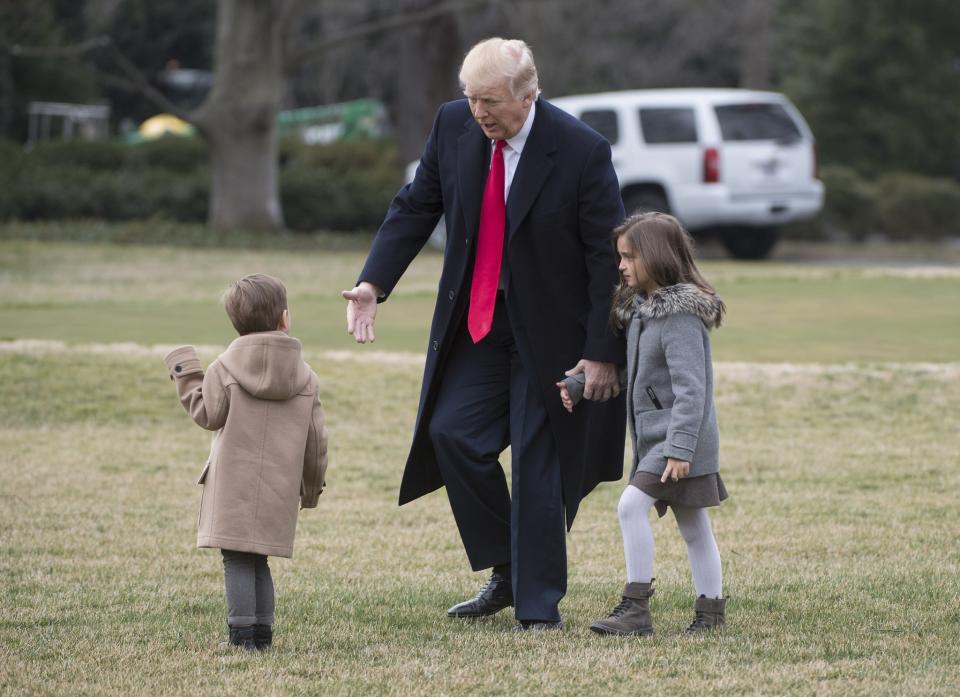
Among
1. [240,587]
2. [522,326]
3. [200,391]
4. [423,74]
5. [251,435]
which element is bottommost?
[240,587]

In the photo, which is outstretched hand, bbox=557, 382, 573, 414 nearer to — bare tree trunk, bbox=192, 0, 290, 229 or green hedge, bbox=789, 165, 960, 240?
bare tree trunk, bbox=192, 0, 290, 229

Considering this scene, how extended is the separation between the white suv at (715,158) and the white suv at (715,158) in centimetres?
1

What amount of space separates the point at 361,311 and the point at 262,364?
0.65m

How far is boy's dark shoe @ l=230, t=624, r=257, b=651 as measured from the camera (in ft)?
15.0

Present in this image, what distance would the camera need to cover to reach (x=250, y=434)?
4543 millimetres

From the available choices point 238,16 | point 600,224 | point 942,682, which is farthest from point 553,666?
point 238,16

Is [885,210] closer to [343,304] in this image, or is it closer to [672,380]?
[343,304]

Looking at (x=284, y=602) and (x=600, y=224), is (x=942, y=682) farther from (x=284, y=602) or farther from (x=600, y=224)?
(x=284, y=602)

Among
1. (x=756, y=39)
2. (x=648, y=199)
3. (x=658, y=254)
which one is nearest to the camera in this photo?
(x=658, y=254)

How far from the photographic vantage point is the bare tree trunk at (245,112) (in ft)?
77.3

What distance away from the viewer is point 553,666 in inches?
172

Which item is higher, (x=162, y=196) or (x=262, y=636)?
(x=162, y=196)

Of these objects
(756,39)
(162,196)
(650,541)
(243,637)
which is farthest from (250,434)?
(756,39)

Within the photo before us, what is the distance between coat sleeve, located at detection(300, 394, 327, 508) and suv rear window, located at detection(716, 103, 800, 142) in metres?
15.5
